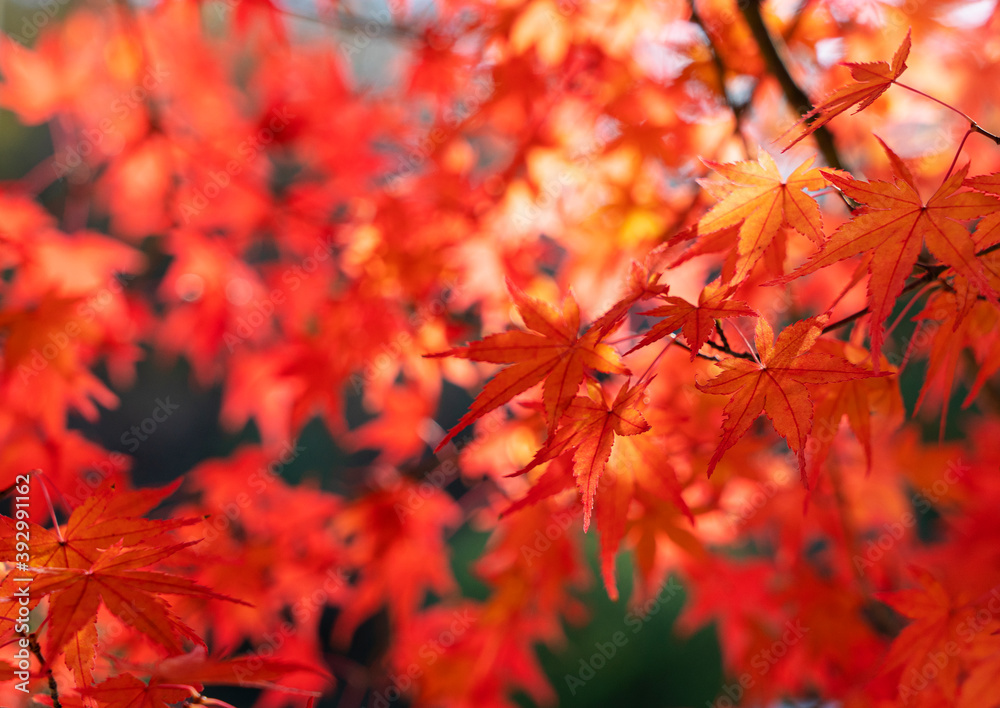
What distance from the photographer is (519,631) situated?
187 cm

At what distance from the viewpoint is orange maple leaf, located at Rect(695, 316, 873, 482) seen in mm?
622

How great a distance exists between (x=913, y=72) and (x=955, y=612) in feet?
5.03

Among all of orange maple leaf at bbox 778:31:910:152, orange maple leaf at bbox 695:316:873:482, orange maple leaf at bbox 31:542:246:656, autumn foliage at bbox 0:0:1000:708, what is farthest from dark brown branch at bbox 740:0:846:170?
orange maple leaf at bbox 31:542:246:656

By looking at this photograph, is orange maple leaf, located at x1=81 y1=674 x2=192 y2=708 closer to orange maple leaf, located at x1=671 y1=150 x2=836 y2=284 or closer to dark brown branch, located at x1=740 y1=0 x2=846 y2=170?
orange maple leaf, located at x1=671 y1=150 x2=836 y2=284

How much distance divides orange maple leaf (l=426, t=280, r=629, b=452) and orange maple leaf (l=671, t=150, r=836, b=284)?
151mm

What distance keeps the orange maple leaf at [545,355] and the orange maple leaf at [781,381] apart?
0.12 metres

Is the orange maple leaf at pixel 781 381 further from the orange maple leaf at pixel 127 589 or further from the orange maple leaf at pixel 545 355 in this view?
the orange maple leaf at pixel 127 589

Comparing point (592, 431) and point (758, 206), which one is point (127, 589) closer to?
point (592, 431)

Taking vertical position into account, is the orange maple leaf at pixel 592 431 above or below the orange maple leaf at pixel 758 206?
below

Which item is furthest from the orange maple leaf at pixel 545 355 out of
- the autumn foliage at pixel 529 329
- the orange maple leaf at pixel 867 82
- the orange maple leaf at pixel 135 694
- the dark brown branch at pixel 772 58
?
the dark brown branch at pixel 772 58

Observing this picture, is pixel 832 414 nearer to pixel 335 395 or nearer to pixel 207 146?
pixel 335 395

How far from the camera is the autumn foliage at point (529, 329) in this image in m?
0.67

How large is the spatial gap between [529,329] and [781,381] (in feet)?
0.94

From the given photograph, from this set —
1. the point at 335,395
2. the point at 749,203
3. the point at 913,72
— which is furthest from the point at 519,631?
the point at 913,72
